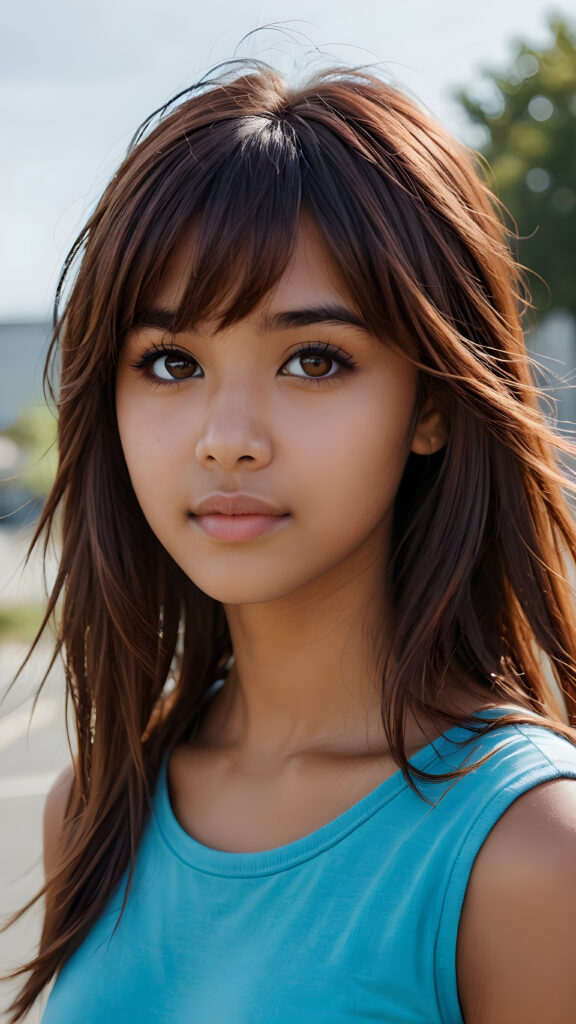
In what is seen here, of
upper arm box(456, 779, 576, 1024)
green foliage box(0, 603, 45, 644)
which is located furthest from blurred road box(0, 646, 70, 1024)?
green foliage box(0, 603, 45, 644)

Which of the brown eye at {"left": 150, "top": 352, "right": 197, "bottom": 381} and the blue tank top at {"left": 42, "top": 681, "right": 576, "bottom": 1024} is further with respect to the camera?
the brown eye at {"left": 150, "top": 352, "right": 197, "bottom": 381}

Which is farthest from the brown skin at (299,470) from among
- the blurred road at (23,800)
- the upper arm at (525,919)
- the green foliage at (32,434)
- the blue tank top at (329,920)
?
the green foliage at (32,434)

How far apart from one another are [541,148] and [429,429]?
75.9 ft

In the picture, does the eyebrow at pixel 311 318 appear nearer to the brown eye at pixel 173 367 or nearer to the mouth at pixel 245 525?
the brown eye at pixel 173 367

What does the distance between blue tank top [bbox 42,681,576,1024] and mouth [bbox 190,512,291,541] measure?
378mm

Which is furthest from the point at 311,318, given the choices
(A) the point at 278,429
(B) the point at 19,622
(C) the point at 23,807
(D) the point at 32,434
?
(D) the point at 32,434

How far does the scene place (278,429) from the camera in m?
1.47

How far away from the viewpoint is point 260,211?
147 cm

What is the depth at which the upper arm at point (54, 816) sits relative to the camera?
203 centimetres

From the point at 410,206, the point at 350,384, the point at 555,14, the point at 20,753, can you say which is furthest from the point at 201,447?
the point at 555,14

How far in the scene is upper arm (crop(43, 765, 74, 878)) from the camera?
2027mm

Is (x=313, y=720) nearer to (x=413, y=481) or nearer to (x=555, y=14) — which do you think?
(x=413, y=481)

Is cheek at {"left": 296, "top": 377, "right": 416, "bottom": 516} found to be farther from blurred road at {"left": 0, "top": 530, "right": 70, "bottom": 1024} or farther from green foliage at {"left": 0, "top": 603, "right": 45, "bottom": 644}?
green foliage at {"left": 0, "top": 603, "right": 45, "bottom": 644}

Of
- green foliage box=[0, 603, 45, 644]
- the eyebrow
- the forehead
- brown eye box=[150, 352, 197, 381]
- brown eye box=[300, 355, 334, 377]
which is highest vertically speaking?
the forehead
